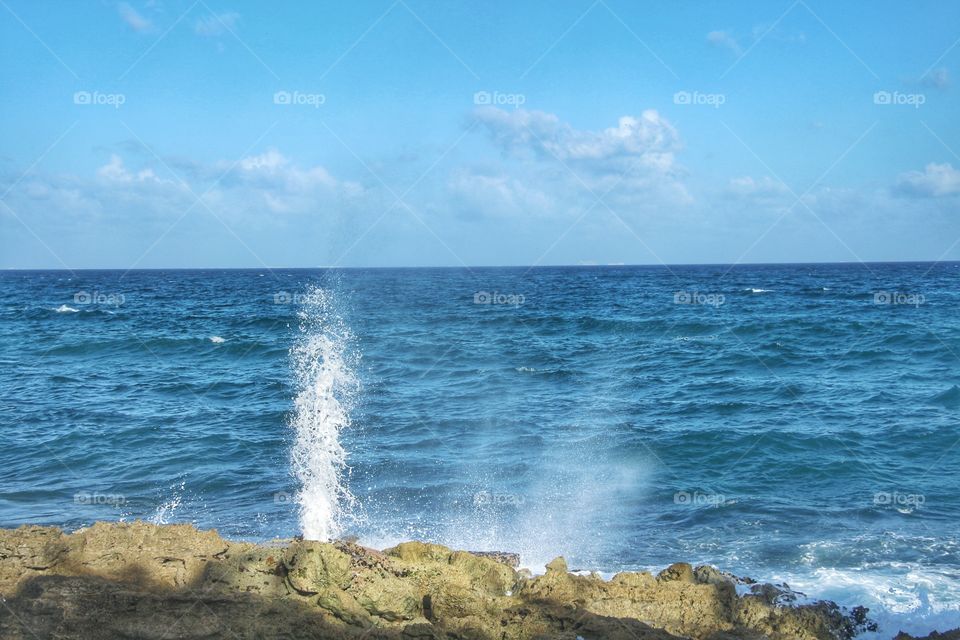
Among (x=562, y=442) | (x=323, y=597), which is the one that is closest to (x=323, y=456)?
(x=562, y=442)

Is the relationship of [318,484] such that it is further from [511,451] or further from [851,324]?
[851,324]

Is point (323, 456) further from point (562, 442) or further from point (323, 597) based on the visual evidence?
point (323, 597)

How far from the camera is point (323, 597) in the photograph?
6.57 m

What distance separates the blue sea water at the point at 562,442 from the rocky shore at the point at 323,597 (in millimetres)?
2908

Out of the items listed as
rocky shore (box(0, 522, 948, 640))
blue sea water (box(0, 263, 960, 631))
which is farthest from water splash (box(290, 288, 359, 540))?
rocky shore (box(0, 522, 948, 640))

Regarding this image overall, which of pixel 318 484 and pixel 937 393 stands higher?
pixel 937 393

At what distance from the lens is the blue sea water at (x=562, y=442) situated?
1205cm

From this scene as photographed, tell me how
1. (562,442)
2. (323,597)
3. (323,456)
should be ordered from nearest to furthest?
1. (323,597)
2. (323,456)
3. (562,442)

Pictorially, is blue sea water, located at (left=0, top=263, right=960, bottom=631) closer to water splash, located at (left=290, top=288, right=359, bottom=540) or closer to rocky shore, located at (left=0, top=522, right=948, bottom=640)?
water splash, located at (left=290, top=288, right=359, bottom=540)

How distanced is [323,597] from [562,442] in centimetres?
1153

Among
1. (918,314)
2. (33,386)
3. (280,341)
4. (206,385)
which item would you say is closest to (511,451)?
(206,385)

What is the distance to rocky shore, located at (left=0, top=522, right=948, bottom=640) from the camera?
6094 millimetres

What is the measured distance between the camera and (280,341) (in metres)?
33.2

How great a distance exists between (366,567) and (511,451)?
10.0 meters
